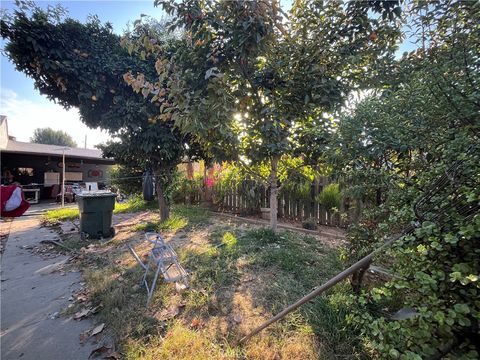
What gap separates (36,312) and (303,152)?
3881mm

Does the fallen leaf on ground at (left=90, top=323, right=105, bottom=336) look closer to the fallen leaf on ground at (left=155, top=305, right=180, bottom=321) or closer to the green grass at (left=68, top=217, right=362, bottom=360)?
the green grass at (left=68, top=217, right=362, bottom=360)

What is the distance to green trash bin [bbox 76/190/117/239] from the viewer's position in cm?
479

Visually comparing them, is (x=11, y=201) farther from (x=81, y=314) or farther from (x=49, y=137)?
(x=49, y=137)

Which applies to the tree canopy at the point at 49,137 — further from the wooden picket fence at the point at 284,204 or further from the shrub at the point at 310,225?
the shrub at the point at 310,225

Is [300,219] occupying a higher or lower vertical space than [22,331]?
higher

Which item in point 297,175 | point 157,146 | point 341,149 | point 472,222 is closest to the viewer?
point 472,222

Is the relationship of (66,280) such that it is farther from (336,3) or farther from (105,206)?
(336,3)

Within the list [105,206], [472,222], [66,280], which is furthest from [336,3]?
[105,206]

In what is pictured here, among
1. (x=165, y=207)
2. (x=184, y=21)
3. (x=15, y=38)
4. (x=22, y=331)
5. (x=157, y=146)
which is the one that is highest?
(x=15, y=38)

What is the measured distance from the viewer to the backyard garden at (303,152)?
0.90 metres

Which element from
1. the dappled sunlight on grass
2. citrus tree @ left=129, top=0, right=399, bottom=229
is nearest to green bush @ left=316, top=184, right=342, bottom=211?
the dappled sunlight on grass

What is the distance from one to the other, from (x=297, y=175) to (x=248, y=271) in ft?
6.07

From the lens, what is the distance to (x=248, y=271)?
9.52 feet

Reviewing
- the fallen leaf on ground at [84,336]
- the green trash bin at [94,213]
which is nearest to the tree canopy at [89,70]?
the green trash bin at [94,213]
